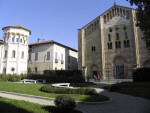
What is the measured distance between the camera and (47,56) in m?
35.7

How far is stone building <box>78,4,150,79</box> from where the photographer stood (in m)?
29.7

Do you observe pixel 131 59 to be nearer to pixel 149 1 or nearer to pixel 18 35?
pixel 149 1

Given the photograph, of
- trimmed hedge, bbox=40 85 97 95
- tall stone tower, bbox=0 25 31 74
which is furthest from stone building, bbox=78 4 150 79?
trimmed hedge, bbox=40 85 97 95

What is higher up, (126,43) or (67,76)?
(126,43)

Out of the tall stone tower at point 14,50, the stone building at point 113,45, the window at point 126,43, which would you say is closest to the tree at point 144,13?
the stone building at point 113,45

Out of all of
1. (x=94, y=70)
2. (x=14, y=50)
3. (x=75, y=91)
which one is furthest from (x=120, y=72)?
(x=14, y=50)

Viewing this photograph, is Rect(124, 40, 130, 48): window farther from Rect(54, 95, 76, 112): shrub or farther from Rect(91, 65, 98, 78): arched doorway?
Rect(54, 95, 76, 112): shrub

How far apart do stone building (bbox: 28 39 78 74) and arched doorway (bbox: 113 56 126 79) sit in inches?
600

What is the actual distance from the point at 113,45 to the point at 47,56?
1764cm

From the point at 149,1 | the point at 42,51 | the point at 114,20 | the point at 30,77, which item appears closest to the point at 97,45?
the point at 114,20

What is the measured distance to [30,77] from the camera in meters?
27.3

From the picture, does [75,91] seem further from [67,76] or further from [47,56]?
[47,56]

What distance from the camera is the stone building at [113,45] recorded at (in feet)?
97.5

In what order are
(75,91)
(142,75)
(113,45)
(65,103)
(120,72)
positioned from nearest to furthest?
(65,103)
(75,91)
(142,75)
(120,72)
(113,45)
